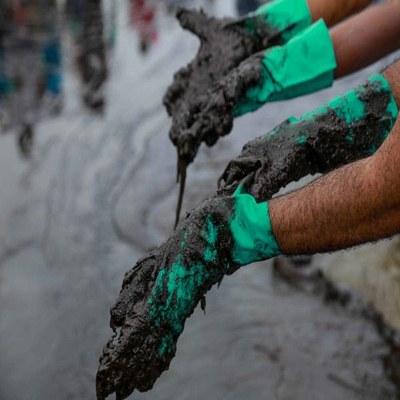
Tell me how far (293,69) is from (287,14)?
515 millimetres

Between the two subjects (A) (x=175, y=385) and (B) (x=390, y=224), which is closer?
(B) (x=390, y=224)

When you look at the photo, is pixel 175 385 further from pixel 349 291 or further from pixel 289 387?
pixel 349 291

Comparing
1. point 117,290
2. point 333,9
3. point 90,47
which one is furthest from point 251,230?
point 90,47

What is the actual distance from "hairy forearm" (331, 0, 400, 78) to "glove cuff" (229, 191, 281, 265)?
1.02 meters

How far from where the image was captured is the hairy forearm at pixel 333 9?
2.74 metres

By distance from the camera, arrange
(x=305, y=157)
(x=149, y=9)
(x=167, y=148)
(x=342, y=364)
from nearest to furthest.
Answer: (x=305, y=157) → (x=342, y=364) → (x=167, y=148) → (x=149, y=9)

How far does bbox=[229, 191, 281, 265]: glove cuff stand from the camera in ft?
5.69

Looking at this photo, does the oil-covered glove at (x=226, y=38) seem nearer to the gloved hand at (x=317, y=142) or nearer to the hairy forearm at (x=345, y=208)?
the gloved hand at (x=317, y=142)

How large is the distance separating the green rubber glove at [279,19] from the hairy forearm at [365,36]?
0.74ft

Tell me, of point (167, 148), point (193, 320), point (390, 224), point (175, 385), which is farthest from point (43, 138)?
point (390, 224)

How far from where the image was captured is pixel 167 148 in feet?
13.3

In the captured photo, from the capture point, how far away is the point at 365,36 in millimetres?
2531

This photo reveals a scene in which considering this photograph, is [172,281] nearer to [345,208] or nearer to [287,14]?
[345,208]

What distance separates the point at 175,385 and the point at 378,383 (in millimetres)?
739
